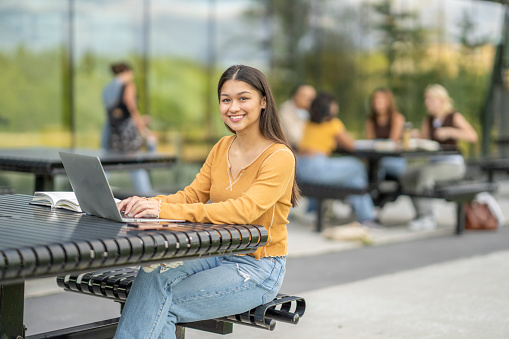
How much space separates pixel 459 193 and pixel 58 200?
6.21 metres

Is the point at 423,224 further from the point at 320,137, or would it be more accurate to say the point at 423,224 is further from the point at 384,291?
the point at 384,291

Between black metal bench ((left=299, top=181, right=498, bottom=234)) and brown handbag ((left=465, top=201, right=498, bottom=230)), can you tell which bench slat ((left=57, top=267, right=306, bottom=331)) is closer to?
black metal bench ((left=299, top=181, right=498, bottom=234))

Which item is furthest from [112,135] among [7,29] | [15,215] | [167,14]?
[15,215]

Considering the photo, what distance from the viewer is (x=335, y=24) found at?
15.1 m

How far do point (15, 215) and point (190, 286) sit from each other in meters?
0.77

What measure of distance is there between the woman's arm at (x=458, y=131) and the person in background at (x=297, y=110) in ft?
5.48

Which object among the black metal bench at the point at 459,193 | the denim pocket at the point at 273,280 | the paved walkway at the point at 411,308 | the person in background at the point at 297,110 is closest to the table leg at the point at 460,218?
the black metal bench at the point at 459,193

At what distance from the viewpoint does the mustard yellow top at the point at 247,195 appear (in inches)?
126

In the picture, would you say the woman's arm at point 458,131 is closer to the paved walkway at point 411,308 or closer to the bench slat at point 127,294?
the paved walkway at point 411,308

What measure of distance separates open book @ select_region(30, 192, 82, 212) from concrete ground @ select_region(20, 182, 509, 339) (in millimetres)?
1320

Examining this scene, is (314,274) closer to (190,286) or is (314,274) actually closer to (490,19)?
(190,286)

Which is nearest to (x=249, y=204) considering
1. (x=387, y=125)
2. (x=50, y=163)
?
(x=50, y=163)

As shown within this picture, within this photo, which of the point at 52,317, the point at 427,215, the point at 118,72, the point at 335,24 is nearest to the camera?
the point at 52,317

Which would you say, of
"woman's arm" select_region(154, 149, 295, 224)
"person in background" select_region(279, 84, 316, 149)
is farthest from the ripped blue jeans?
"person in background" select_region(279, 84, 316, 149)
